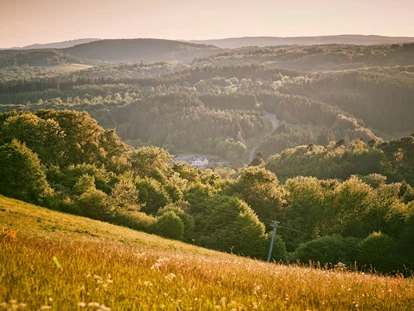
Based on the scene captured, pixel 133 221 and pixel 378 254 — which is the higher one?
pixel 133 221

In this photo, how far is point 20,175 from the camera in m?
53.6

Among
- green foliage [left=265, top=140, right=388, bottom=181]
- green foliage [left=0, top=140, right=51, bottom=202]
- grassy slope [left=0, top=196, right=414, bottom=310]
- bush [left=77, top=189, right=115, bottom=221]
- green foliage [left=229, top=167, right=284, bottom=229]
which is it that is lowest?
green foliage [left=265, top=140, right=388, bottom=181]

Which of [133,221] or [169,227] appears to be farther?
[133,221]

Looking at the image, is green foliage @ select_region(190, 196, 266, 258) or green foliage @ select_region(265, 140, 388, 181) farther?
green foliage @ select_region(265, 140, 388, 181)

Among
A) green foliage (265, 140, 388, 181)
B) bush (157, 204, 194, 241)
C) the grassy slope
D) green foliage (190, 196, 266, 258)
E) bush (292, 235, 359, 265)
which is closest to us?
the grassy slope

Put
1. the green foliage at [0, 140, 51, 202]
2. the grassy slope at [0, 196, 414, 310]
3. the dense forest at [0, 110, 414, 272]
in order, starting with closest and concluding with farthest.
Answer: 1. the grassy slope at [0, 196, 414, 310]
2. the green foliage at [0, 140, 51, 202]
3. the dense forest at [0, 110, 414, 272]

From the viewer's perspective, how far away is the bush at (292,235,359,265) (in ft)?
206

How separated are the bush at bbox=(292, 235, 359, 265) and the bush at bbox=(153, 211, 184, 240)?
18.8 metres

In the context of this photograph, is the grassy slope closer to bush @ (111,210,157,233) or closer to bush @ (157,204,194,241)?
bush @ (111,210,157,233)

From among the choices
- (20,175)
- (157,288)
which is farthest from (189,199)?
(157,288)

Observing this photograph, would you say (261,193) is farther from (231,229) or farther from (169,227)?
(169,227)

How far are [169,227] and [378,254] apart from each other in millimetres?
31750

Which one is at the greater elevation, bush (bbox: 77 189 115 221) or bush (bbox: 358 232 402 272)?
bush (bbox: 77 189 115 221)

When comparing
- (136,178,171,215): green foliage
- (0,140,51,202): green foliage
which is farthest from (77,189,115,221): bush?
(136,178,171,215): green foliage
